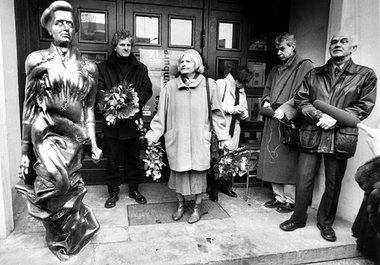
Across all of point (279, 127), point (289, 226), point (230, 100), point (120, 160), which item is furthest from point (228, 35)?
point (289, 226)

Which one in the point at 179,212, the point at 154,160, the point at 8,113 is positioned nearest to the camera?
the point at 8,113

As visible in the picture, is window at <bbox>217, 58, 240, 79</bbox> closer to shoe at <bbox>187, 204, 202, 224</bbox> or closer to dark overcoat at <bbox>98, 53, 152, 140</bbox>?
dark overcoat at <bbox>98, 53, 152, 140</bbox>

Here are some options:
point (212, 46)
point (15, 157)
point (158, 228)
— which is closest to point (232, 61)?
point (212, 46)

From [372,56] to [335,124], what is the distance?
41.1 inches

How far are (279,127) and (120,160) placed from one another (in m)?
2.28

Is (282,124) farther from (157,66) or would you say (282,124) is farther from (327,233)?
(157,66)

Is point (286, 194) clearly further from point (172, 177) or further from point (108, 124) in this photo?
point (108, 124)

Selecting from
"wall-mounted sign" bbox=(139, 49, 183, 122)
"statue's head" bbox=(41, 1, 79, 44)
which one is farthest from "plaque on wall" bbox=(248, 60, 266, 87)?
"statue's head" bbox=(41, 1, 79, 44)

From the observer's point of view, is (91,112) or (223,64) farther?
(223,64)

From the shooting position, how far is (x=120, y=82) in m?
4.10

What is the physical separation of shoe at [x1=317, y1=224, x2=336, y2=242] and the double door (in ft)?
7.17

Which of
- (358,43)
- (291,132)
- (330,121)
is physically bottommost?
(291,132)

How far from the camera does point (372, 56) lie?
143 inches

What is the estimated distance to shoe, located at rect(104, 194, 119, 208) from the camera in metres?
4.17
